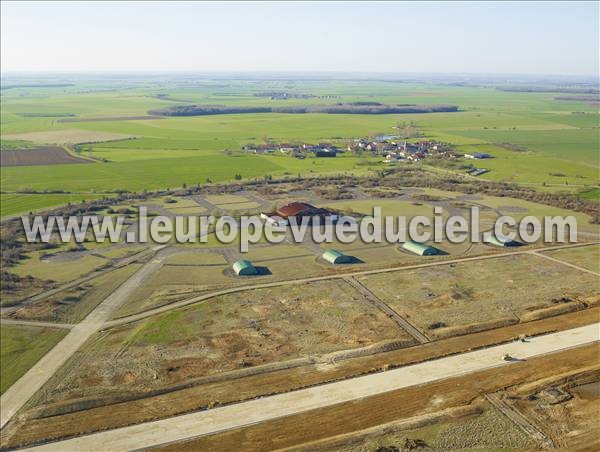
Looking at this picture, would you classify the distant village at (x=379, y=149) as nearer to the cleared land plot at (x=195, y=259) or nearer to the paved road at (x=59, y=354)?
the cleared land plot at (x=195, y=259)

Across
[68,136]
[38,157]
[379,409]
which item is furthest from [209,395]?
[68,136]

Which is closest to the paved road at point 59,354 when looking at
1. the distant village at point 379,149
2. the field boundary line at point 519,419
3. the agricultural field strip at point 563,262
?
the field boundary line at point 519,419

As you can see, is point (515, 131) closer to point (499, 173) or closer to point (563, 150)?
point (563, 150)

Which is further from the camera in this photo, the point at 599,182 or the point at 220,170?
the point at 220,170

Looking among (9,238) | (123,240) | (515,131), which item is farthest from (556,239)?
(515,131)

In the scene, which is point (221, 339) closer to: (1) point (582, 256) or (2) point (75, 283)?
(2) point (75, 283)
